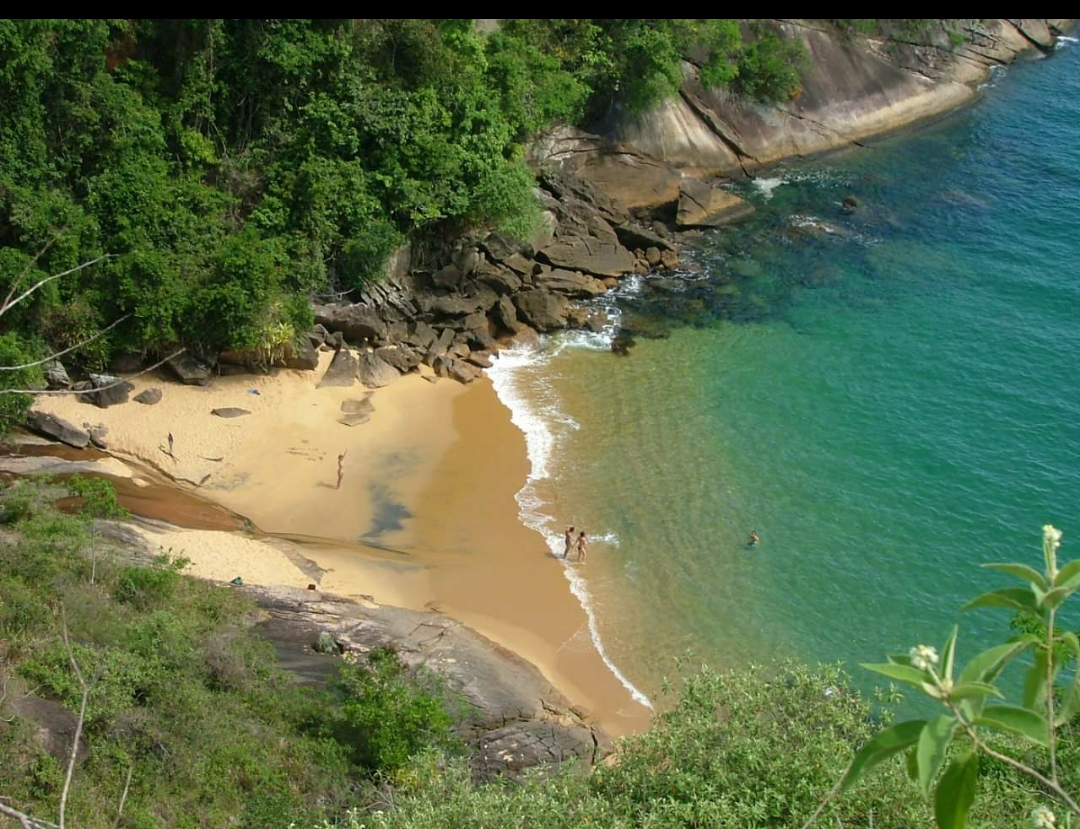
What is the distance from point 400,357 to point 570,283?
7.18m

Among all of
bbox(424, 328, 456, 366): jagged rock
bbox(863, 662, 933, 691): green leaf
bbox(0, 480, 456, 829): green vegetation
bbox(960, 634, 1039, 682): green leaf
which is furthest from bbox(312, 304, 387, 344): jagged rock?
bbox(863, 662, 933, 691): green leaf

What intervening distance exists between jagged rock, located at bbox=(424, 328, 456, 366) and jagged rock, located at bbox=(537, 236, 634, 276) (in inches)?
216

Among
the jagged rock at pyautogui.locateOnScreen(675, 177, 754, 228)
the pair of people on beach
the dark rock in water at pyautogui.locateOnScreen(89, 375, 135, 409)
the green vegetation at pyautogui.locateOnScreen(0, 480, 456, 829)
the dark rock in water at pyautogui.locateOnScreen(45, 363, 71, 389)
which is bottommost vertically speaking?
the pair of people on beach

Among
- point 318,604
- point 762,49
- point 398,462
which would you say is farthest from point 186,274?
point 762,49

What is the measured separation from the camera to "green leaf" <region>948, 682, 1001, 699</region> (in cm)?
350

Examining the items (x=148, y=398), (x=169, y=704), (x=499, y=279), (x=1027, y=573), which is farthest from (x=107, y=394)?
(x=1027, y=573)

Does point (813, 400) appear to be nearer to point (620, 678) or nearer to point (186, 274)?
point (620, 678)

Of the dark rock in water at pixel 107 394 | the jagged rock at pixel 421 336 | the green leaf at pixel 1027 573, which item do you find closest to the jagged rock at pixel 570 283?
the jagged rock at pixel 421 336

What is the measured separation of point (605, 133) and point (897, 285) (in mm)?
12760

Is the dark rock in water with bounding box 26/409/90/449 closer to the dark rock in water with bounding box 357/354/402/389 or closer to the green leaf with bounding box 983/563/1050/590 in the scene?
the dark rock in water with bounding box 357/354/402/389

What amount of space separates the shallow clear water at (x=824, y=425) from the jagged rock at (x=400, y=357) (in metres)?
2.62

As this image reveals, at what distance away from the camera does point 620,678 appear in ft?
71.8

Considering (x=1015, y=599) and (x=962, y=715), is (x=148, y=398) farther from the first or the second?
(x=962, y=715)

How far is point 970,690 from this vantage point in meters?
3.53
